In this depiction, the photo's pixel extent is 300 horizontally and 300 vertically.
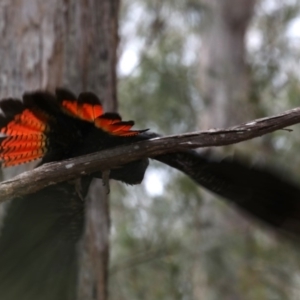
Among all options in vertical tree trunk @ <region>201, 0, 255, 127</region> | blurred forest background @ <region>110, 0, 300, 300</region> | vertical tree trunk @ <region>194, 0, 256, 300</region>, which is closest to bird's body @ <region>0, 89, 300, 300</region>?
blurred forest background @ <region>110, 0, 300, 300</region>

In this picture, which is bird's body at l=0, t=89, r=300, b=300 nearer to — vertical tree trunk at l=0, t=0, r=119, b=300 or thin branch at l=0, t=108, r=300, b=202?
thin branch at l=0, t=108, r=300, b=202

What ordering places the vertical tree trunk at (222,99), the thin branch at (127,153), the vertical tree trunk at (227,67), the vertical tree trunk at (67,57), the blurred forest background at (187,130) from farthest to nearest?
the vertical tree trunk at (227,67), the vertical tree trunk at (222,99), the blurred forest background at (187,130), the vertical tree trunk at (67,57), the thin branch at (127,153)

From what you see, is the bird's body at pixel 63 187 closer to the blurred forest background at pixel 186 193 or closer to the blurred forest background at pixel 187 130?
the blurred forest background at pixel 187 130

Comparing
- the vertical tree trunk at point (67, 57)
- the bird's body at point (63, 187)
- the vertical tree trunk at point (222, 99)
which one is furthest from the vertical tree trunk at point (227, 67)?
the bird's body at point (63, 187)

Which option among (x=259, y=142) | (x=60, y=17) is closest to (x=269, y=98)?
(x=259, y=142)

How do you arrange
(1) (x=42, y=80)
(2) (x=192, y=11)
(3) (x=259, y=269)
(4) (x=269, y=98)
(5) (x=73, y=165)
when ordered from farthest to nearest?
(4) (x=269, y=98), (3) (x=259, y=269), (2) (x=192, y=11), (1) (x=42, y=80), (5) (x=73, y=165)

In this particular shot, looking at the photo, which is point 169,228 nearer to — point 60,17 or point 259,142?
point 259,142

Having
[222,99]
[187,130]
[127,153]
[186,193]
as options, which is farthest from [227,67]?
[127,153]
